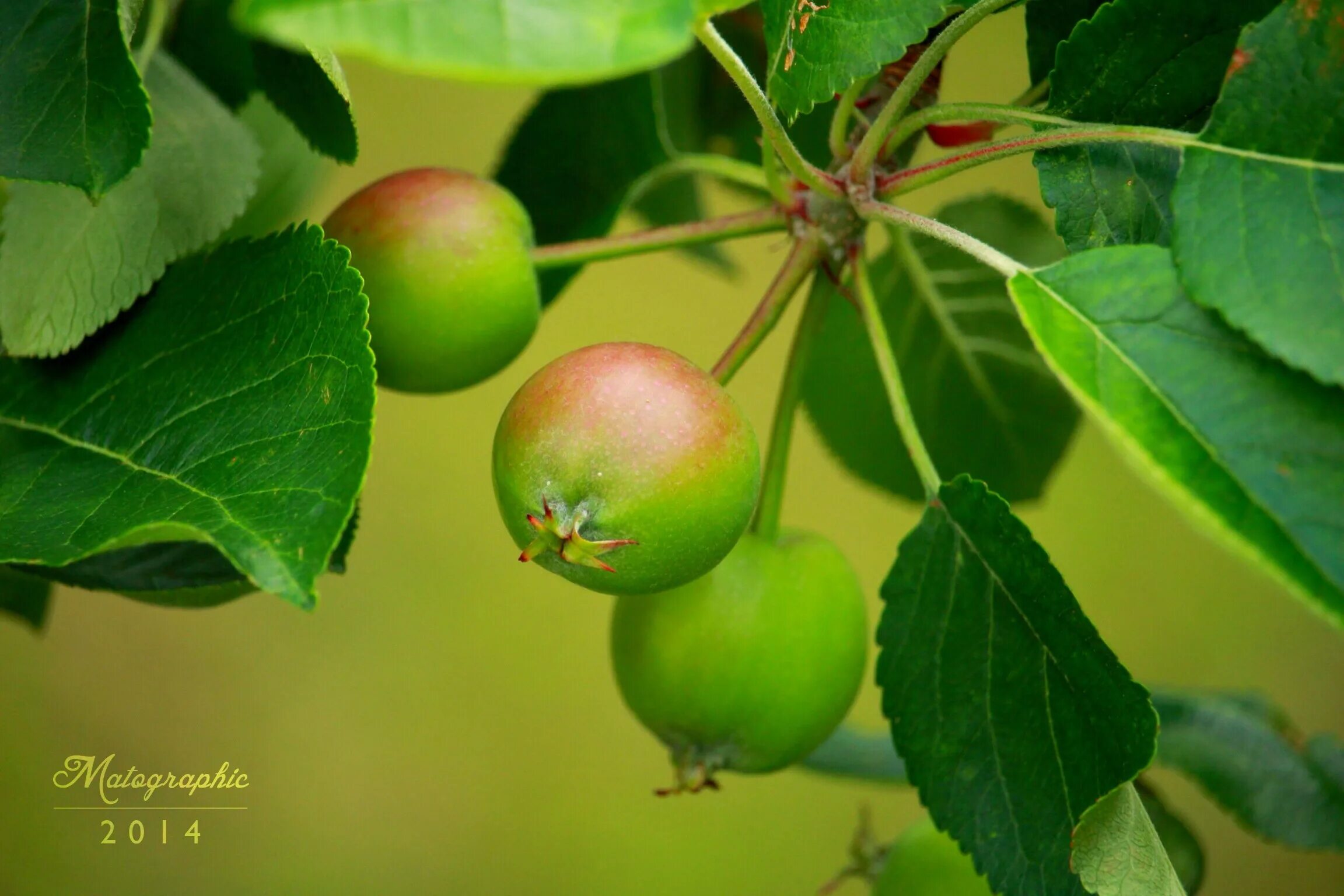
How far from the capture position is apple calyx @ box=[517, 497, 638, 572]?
31 centimetres

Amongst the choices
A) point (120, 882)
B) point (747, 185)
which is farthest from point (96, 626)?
point (747, 185)

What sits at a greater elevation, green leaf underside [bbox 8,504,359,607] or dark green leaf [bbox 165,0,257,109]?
dark green leaf [bbox 165,0,257,109]

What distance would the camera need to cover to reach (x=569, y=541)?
1.01ft

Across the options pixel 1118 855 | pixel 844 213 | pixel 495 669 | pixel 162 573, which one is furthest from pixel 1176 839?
pixel 495 669

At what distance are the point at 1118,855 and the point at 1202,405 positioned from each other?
14 cm

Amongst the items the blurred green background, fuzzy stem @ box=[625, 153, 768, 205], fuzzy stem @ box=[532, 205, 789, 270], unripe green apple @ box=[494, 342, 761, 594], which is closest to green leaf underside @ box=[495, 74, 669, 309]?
fuzzy stem @ box=[625, 153, 768, 205]

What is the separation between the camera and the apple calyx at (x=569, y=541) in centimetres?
31

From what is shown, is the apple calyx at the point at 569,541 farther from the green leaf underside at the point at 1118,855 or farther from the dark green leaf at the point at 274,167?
the dark green leaf at the point at 274,167

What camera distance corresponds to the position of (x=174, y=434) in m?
0.32

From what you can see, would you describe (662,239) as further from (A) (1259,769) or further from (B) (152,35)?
(A) (1259,769)

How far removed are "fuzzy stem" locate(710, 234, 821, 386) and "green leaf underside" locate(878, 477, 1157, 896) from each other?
0.08 meters

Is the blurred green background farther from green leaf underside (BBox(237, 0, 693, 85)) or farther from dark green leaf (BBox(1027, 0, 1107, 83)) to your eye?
green leaf underside (BBox(237, 0, 693, 85))

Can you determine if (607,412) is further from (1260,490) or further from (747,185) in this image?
(747,185)

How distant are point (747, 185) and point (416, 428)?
65 centimetres
